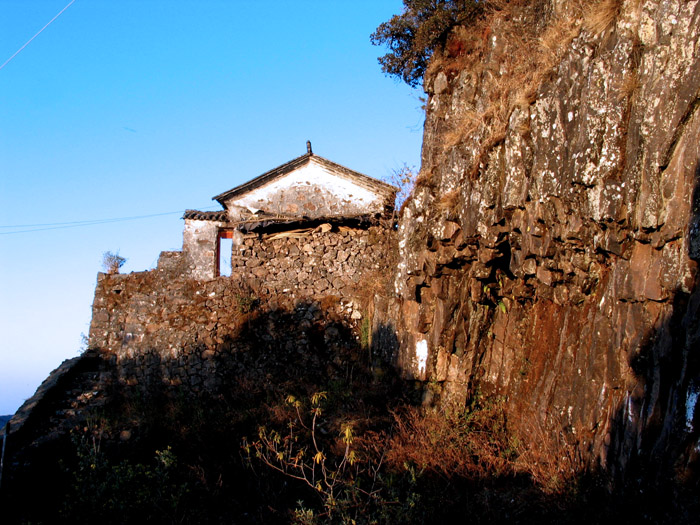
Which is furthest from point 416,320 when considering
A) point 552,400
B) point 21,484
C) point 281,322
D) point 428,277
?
point 21,484

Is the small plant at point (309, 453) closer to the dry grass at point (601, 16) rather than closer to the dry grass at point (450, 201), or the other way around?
the dry grass at point (450, 201)

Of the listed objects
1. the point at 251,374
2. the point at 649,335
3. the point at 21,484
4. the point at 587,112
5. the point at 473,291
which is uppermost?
the point at 587,112

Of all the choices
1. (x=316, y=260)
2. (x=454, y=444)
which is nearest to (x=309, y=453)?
(x=454, y=444)

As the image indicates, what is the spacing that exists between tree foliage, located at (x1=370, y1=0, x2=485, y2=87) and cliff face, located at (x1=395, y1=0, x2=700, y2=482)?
42 cm

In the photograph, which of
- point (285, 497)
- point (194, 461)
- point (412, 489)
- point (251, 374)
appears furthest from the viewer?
point (251, 374)

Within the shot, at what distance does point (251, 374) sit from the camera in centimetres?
1371

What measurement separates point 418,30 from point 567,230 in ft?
21.1

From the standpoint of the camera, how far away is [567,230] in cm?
769

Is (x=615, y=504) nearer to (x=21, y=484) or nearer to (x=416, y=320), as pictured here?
(x=416, y=320)

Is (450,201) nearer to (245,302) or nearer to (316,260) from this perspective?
(316,260)

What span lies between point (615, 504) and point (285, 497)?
5024 millimetres

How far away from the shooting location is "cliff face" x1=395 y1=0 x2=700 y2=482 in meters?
6.05

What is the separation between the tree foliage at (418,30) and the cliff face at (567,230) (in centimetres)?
42

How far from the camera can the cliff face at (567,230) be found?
6.05 meters
